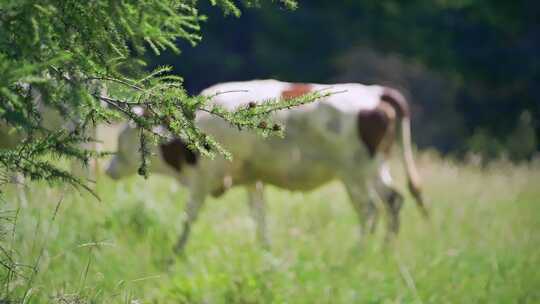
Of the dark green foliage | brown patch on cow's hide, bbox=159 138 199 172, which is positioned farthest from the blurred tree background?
the dark green foliage

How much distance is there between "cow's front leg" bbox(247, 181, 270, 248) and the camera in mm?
6461

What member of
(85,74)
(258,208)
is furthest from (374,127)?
(85,74)

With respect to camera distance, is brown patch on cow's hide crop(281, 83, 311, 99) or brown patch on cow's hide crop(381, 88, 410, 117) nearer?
brown patch on cow's hide crop(281, 83, 311, 99)

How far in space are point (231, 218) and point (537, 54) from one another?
12.9m

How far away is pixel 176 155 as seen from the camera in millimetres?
6660

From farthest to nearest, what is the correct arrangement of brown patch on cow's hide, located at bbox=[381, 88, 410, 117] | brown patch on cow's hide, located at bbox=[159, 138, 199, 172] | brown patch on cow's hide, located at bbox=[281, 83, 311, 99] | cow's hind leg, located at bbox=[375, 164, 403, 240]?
brown patch on cow's hide, located at bbox=[381, 88, 410, 117] → cow's hind leg, located at bbox=[375, 164, 403, 240] → brown patch on cow's hide, located at bbox=[159, 138, 199, 172] → brown patch on cow's hide, located at bbox=[281, 83, 311, 99]

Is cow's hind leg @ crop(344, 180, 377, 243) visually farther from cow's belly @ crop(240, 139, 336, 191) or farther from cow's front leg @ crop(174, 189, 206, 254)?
cow's front leg @ crop(174, 189, 206, 254)

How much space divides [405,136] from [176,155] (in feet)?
7.48

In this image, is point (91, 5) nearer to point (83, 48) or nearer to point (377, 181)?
point (83, 48)

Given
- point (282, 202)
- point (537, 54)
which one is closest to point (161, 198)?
point (282, 202)

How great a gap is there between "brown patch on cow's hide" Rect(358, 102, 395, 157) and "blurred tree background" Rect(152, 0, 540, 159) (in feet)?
33.7

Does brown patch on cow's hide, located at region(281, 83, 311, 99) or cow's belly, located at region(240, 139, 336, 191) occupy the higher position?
brown patch on cow's hide, located at region(281, 83, 311, 99)

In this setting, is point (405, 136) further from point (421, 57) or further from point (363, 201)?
point (421, 57)

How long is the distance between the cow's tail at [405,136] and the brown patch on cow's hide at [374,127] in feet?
0.94
